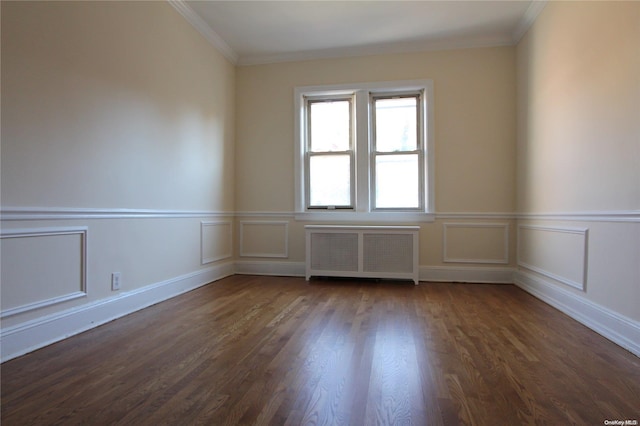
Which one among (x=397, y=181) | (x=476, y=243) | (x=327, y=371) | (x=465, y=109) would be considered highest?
(x=465, y=109)

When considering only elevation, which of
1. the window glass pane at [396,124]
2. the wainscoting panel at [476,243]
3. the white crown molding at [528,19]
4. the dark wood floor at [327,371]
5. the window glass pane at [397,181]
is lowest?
the dark wood floor at [327,371]

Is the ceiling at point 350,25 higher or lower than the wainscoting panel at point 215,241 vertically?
higher

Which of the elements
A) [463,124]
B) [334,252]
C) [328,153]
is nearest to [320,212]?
[334,252]

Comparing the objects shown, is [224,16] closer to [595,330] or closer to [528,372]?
[528,372]

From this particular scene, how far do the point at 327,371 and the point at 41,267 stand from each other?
1.81 metres

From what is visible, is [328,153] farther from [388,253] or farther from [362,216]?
[388,253]

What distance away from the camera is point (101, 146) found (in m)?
2.60

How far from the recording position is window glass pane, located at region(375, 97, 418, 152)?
4508 mm

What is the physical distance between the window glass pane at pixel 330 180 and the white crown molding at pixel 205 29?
5.47 ft

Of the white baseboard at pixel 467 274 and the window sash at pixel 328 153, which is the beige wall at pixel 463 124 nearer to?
the white baseboard at pixel 467 274

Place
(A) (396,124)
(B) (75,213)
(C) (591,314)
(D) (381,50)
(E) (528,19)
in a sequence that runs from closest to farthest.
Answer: (B) (75,213)
(C) (591,314)
(E) (528,19)
(D) (381,50)
(A) (396,124)

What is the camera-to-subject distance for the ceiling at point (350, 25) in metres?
3.55

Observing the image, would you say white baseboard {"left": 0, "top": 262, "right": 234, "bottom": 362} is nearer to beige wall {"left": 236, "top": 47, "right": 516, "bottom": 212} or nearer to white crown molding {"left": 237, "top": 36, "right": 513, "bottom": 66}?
beige wall {"left": 236, "top": 47, "right": 516, "bottom": 212}

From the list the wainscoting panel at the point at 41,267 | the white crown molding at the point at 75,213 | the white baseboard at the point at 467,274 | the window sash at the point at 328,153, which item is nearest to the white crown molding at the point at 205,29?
the window sash at the point at 328,153
